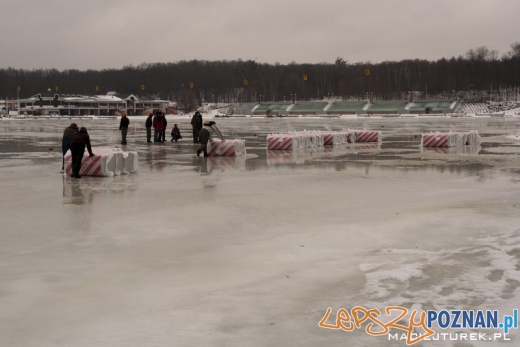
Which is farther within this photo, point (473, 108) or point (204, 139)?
point (473, 108)

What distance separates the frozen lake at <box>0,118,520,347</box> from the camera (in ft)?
20.9

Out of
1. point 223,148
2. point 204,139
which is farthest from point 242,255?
point 223,148

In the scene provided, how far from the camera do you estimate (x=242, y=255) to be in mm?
9172

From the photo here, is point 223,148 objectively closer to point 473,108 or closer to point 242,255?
point 242,255

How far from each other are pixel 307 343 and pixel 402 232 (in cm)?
524

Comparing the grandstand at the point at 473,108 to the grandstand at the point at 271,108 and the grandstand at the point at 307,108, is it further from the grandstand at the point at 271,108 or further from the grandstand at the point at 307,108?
the grandstand at the point at 271,108

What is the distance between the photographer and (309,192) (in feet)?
50.4

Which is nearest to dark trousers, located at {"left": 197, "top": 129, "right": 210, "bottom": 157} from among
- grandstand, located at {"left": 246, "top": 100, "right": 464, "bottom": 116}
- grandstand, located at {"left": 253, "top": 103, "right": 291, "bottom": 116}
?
grandstand, located at {"left": 246, "top": 100, "right": 464, "bottom": 116}

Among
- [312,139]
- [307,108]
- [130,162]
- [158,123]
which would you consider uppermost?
[307,108]

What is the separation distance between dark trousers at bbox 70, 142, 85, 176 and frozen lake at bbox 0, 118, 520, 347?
48 cm

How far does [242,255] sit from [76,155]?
10.0 m

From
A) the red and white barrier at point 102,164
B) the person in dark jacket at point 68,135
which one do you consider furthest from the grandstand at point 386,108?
the red and white barrier at point 102,164

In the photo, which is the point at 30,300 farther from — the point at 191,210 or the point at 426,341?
the point at 191,210

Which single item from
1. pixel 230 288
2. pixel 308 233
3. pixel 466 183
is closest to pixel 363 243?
pixel 308 233
